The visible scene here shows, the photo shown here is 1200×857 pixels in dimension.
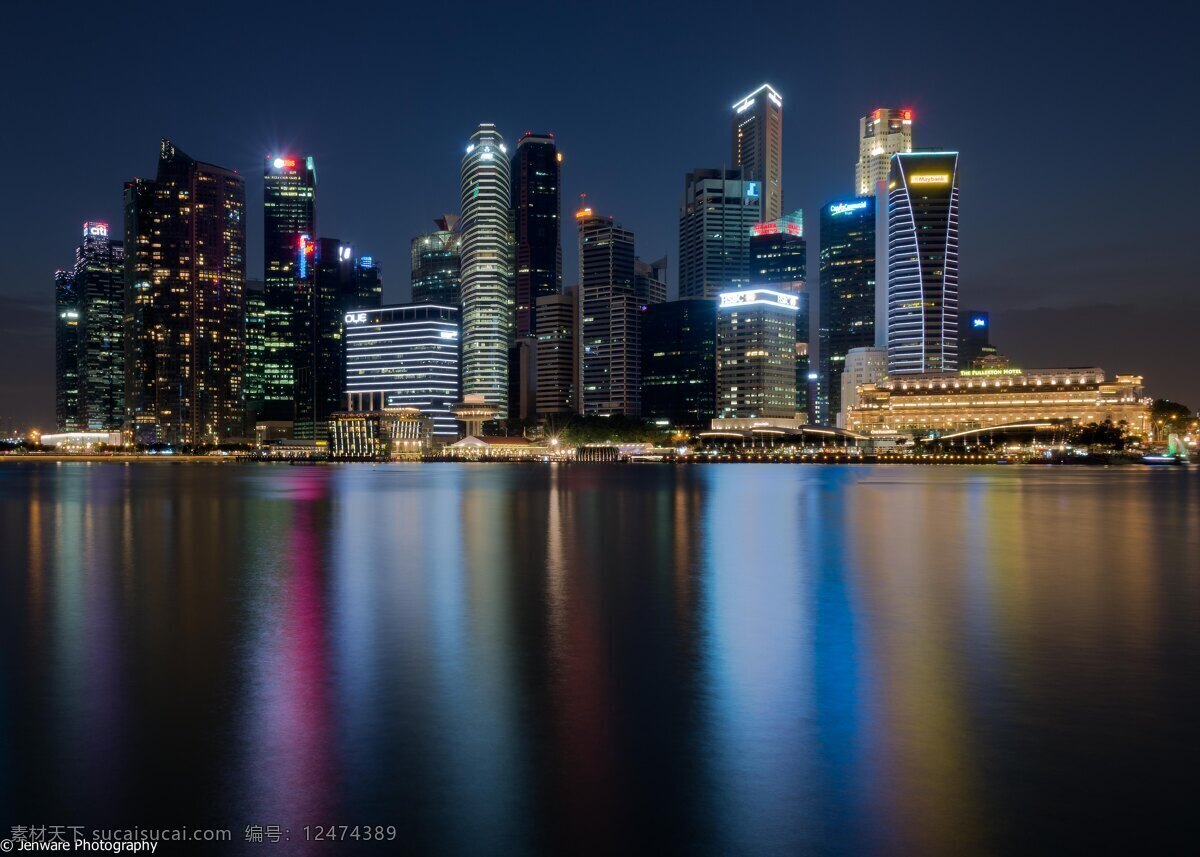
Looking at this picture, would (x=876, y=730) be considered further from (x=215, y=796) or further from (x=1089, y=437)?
(x=1089, y=437)

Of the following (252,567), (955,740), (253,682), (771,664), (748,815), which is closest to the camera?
(748,815)

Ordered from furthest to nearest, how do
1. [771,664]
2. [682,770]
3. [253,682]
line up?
[771,664], [253,682], [682,770]

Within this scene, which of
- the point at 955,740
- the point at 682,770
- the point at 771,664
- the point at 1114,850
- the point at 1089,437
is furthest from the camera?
the point at 1089,437

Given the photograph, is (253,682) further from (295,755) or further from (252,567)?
(252,567)

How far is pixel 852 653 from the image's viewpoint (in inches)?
618

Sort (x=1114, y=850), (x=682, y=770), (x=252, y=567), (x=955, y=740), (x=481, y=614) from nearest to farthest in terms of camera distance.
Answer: (x=1114, y=850) → (x=682, y=770) → (x=955, y=740) → (x=481, y=614) → (x=252, y=567)

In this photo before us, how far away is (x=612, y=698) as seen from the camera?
12.7 m

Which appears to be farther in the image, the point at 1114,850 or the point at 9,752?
the point at 9,752

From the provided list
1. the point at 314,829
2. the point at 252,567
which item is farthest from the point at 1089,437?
the point at 314,829

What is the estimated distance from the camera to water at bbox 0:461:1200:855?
8.66 m

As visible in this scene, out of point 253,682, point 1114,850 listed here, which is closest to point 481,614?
point 253,682

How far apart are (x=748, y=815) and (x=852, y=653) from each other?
7.69 meters

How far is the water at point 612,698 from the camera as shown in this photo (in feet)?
28.4

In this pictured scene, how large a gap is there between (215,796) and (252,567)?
63.0 feet
